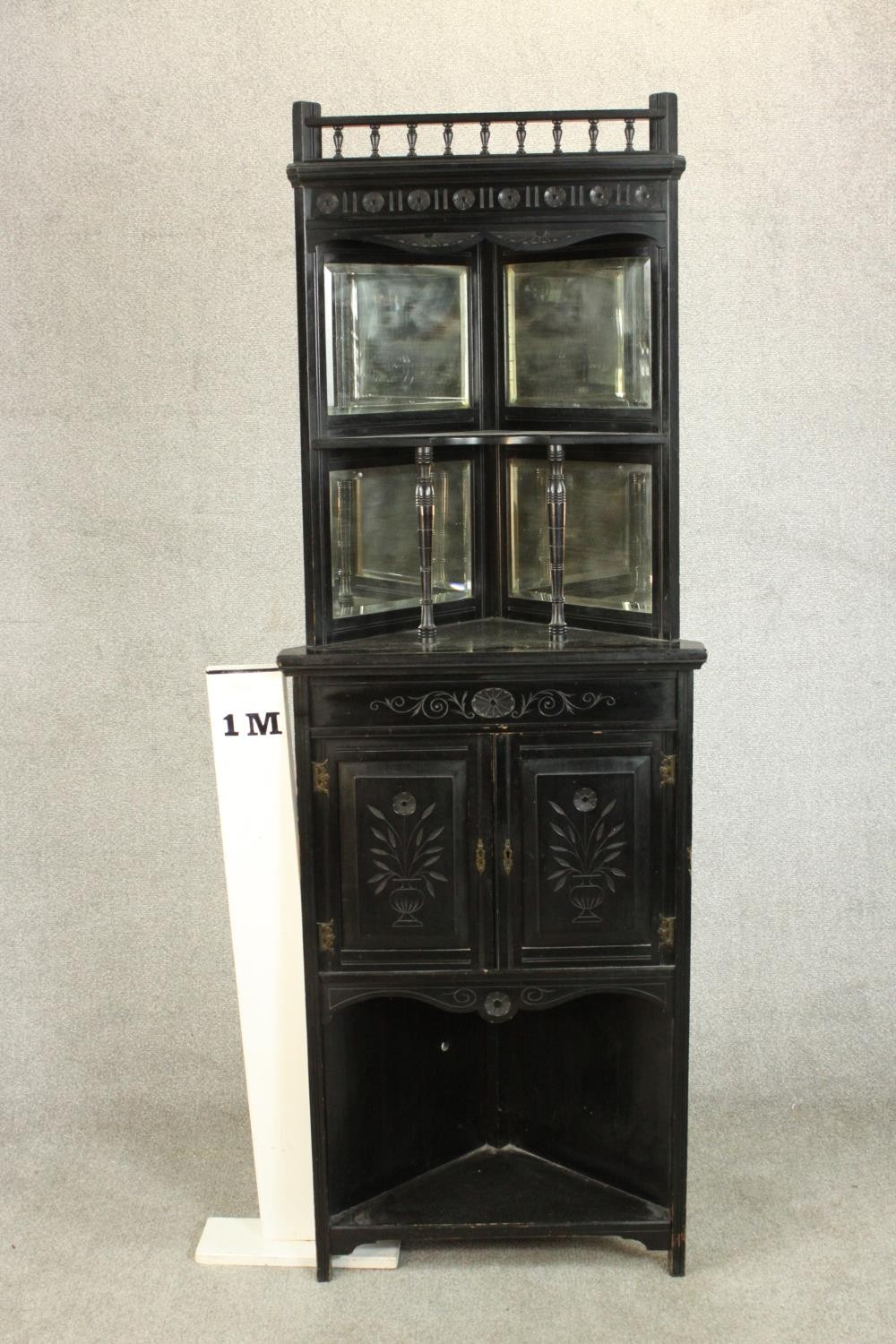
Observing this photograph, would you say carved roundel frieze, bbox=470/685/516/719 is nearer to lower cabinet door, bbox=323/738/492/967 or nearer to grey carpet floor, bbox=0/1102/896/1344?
lower cabinet door, bbox=323/738/492/967

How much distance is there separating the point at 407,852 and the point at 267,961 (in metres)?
0.45

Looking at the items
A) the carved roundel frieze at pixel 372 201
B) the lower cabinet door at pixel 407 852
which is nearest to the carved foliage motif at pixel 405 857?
the lower cabinet door at pixel 407 852

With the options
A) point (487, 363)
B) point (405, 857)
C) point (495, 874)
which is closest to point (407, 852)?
point (405, 857)

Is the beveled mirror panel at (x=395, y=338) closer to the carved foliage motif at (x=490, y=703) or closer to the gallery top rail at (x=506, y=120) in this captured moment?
the gallery top rail at (x=506, y=120)

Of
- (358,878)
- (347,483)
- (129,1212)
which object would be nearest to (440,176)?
(347,483)

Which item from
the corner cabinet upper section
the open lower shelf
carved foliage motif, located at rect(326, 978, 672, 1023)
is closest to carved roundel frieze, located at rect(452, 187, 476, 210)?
the corner cabinet upper section

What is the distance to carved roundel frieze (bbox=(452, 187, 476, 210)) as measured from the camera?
3.28 metres

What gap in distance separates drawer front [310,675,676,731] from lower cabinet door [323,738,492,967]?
5cm

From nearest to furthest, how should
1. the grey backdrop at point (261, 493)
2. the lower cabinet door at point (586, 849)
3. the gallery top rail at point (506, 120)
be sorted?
the gallery top rail at point (506, 120) → the lower cabinet door at point (586, 849) → the grey backdrop at point (261, 493)

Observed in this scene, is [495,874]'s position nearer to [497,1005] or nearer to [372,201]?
[497,1005]

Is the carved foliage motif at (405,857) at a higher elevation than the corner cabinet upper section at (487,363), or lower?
lower

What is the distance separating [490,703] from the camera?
10.9ft

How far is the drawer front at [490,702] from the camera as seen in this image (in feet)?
10.9

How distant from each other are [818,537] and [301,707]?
1573 millimetres
